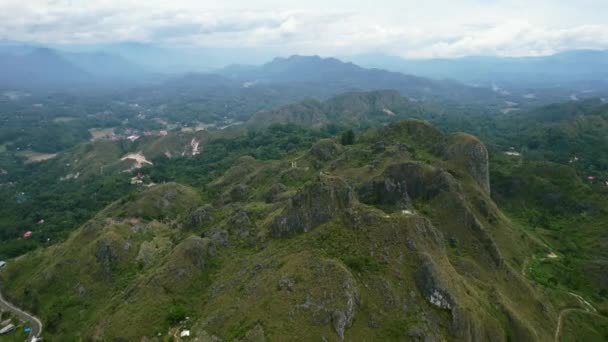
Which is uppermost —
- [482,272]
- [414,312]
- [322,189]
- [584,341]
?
[322,189]

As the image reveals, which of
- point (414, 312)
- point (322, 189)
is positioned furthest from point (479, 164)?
point (414, 312)

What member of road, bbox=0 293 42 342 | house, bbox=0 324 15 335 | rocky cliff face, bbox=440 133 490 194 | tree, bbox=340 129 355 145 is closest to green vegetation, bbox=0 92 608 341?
rocky cliff face, bbox=440 133 490 194

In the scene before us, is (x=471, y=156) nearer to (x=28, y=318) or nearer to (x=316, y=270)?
(x=316, y=270)

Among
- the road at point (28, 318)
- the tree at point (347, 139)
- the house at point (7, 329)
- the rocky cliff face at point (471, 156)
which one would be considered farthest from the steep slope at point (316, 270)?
the tree at point (347, 139)

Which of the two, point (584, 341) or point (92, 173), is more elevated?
point (584, 341)

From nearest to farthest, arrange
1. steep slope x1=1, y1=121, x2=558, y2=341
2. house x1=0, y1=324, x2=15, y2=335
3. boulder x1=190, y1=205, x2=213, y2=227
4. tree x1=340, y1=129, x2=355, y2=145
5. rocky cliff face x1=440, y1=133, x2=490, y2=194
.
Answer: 1. steep slope x1=1, y1=121, x2=558, y2=341
2. house x1=0, y1=324, x2=15, y2=335
3. boulder x1=190, y1=205, x2=213, y2=227
4. rocky cliff face x1=440, y1=133, x2=490, y2=194
5. tree x1=340, y1=129, x2=355, y2=145

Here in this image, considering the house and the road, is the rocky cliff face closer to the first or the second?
the road

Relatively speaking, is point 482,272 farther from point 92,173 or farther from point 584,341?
point 92,173

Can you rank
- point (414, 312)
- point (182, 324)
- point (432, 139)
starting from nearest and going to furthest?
point (414, 312)
point (182, 324)
point (432, 139)
